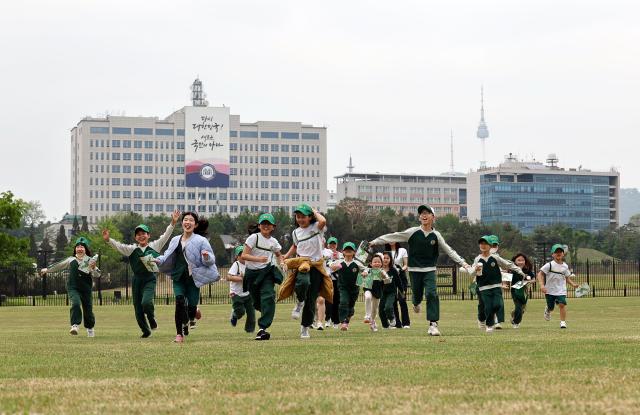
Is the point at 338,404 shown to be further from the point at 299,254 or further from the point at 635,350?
the point at 299,254

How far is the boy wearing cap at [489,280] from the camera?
22.5 m

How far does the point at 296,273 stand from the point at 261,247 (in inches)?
31.5

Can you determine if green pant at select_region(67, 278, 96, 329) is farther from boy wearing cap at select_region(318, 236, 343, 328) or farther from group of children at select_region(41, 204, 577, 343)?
boy wearing cap at select_region(318, 236, 343, 328)

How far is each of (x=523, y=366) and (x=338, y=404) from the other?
347cm

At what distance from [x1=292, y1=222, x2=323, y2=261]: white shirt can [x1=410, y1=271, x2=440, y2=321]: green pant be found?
193 cm

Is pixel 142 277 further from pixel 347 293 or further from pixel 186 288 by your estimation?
pixel 347 293

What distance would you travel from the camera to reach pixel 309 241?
19266 mm

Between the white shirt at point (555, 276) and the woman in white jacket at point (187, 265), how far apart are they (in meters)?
9.44

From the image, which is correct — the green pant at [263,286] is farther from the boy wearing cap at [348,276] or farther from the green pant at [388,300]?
the green pant at [388,300]

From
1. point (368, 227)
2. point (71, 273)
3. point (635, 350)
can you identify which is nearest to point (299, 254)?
point (71, 273)

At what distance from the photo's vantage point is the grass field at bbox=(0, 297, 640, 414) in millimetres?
9164

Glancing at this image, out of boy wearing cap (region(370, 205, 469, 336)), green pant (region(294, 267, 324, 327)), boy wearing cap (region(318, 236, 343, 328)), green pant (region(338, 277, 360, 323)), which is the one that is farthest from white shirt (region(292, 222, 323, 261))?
boy wearing cap (region(318, 236, 343, 328))

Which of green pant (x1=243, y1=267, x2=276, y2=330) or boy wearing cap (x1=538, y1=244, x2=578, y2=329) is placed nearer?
green pant (x1=243, y1=267, x2=276, y2=330)

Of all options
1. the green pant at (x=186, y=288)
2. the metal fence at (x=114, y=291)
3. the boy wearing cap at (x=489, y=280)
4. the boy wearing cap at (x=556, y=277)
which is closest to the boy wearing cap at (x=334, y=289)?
the boy wearing cap at (x=489, y=280)
